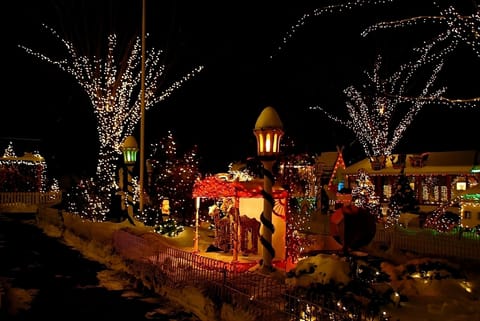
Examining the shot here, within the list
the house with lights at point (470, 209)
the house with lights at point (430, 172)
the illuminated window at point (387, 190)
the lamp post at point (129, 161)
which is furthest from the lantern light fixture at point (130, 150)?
the illuminated window at point (387, 190)

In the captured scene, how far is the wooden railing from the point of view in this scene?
28.6 meters

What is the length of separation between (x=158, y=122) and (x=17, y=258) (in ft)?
73.3

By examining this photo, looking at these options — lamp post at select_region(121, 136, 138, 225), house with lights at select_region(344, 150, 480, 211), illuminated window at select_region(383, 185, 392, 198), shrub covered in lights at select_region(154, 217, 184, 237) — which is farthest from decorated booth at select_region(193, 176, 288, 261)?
illuminated window at select_region(383, 185, 392, 198)

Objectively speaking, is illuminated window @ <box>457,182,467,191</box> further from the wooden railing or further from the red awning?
the wooden railing

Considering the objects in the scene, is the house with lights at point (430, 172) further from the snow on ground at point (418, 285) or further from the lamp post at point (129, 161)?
the snow on ground at point (418, 285)

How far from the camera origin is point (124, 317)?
8367 millimetres

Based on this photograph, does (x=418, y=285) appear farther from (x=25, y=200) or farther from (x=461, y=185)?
(x=25, y=200)

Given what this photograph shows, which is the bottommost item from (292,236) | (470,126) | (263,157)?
(292,236)

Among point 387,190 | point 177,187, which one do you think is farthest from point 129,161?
point 387,190

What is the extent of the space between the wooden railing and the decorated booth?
63.2 feet

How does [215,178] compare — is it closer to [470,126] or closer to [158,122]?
[158,122]

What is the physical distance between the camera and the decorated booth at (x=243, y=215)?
11297mm

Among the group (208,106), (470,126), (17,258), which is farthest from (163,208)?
(470,126)

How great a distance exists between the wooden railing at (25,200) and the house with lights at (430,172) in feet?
63.9
